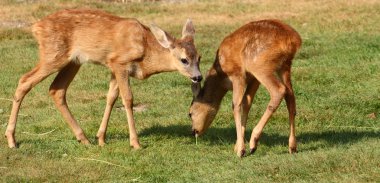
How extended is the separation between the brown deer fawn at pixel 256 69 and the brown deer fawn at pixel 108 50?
579 mm

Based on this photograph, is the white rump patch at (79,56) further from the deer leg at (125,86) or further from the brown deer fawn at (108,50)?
the deer leg at (125,86)

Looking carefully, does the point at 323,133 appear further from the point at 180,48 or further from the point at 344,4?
the point at 344,4

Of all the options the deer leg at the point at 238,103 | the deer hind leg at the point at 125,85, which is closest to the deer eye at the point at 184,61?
the deer leg at the point at 238,103

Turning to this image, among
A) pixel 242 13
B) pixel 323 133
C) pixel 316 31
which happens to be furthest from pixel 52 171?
pixel 242 13

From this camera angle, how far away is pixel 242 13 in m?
23.7

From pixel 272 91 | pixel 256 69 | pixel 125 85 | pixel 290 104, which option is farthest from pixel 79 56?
pixel 290 104

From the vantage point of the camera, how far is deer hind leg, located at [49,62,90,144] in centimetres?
1148

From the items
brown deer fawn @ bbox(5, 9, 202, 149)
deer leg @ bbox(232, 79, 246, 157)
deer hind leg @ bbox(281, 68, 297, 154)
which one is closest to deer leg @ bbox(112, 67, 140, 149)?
brown deer fawn @ bbox(5, 9, 202, 149)

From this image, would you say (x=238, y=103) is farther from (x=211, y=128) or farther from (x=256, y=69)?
(x=211, y=128)

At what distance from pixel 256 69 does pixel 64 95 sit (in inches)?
112

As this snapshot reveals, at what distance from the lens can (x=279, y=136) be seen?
11.6 m

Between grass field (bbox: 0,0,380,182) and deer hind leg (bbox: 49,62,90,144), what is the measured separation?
17 centimetres

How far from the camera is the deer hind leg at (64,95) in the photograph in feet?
37.7

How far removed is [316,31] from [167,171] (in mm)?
11560
